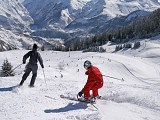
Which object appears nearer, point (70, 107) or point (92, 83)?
point (70, 107)

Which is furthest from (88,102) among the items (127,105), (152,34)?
→ (152,34)

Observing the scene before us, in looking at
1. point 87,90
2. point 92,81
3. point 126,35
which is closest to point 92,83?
point 92,81

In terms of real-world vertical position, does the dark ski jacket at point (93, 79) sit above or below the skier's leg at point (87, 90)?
above

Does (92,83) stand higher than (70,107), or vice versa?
(92,83)

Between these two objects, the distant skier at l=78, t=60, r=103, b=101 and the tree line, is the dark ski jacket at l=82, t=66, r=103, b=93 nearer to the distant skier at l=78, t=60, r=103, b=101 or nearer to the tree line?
the distant skier at l=78, t=60, r=103, b=101

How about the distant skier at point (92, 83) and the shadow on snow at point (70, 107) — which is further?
the distant skier at point (92, 83)

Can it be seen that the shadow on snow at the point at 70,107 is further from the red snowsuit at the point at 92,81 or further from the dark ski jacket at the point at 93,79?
the dark ski jacket at the point at 93,79

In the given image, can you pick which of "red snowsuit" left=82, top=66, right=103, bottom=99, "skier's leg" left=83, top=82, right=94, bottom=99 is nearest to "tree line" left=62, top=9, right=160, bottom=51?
"red snowsuit" left=82, top=66, right=103, bottom=99

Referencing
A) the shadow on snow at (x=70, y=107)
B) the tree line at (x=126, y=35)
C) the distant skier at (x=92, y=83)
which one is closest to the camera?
the shadow on snow at (x=70, y=107)

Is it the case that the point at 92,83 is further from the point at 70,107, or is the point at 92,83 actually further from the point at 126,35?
the point at 126,35

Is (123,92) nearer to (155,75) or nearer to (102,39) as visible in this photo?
(155,75)

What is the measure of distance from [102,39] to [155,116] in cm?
14528

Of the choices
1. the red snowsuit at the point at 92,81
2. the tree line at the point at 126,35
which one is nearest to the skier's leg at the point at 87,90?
the red snowsuit at the point at 92,81

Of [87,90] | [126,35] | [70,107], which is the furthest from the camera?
[126,35]
